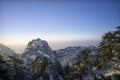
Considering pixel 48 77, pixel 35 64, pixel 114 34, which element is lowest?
pixel 48 77

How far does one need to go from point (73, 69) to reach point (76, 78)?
4.01 metres

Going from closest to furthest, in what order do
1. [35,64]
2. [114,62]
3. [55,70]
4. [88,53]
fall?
[114,62], [88,53], [35,64], [55,70]

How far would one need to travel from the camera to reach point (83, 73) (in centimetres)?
4406

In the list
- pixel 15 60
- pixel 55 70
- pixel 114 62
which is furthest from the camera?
pixel 55 70

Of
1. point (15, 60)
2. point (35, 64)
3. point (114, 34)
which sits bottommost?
point (35, 64)

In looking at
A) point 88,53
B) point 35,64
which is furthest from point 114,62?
point 35,64

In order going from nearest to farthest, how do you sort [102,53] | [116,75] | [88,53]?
[116,75] < [102,53] < [88,53]

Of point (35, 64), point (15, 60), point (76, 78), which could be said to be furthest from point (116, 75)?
point (35, 64)

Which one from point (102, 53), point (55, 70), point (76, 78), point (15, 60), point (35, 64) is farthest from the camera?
point (55, 70)

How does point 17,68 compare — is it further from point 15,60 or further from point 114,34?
point 114,34

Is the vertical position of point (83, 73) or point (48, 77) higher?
point (83, 73)

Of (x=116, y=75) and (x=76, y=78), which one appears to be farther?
(x=76, y=78)

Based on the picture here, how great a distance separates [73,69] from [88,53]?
5.50m

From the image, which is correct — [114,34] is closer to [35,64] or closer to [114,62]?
[114,62]
